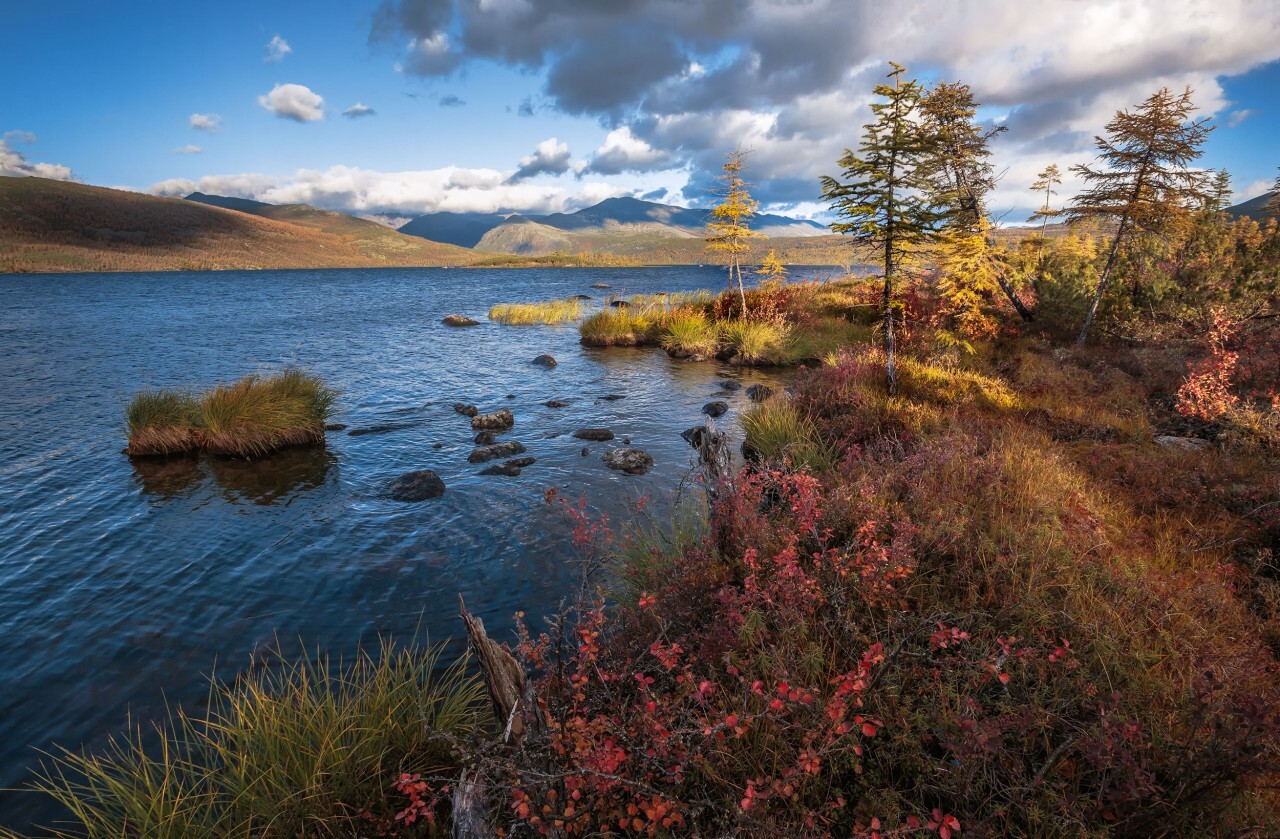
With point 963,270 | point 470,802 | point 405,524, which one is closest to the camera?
point 470,802

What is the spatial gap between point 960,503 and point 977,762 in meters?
3.50

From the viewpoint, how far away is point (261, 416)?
43.7 ft

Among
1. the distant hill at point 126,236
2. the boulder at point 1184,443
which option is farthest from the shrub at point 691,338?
the distant hill at point 126,236

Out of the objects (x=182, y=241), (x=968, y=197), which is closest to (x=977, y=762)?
(x=968, y=197)

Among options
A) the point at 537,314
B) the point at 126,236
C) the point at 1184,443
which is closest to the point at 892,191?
the point at 1184,443

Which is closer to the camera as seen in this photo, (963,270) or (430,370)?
(963,270)

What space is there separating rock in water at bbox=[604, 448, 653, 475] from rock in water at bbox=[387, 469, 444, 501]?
153 inches

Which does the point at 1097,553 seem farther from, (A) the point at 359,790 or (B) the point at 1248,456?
(A) the point at 359,790

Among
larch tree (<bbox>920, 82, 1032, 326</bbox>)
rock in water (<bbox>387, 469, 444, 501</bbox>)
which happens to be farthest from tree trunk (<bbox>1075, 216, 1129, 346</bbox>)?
rock in water (<bbox>387, 469, 444, 501</bbox>)

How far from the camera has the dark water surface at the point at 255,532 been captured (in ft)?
21.6

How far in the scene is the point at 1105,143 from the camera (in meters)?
16.5

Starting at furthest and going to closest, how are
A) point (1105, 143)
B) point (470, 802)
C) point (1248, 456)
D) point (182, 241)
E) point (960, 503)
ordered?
point (182, 241)
point (1105, 143)
point (1248, 456)
point (960, 503)
point (470, 802)

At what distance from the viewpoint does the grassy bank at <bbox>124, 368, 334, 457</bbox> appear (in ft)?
42.8

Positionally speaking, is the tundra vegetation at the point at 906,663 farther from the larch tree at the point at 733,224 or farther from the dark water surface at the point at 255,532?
the larch tree at the point at 733,224
